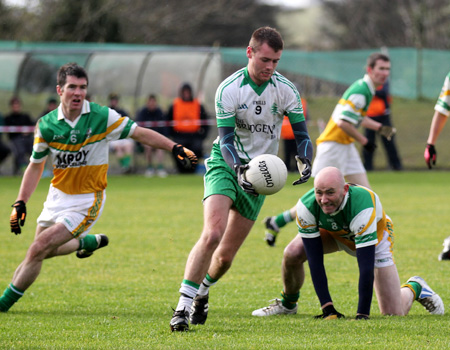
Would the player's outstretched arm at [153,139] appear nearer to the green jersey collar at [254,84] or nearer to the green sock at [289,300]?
the green jersey collar at [254,84]

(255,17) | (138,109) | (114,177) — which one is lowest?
(114,177)

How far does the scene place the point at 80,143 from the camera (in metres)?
6.54

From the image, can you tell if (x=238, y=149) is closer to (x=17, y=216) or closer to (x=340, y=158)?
(x=17, y=216)

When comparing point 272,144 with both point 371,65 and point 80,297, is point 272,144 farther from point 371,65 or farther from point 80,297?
point 371,65

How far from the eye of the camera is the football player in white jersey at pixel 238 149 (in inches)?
221

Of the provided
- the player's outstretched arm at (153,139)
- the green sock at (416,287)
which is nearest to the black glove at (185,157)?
the player's outstretched arm at (153,139)

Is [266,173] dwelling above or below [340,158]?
above

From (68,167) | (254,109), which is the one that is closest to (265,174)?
(254,109)

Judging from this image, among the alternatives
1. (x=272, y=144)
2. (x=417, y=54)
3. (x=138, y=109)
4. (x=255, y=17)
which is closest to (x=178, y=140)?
(x=138, y=109)

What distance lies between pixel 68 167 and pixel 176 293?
4.89 feet

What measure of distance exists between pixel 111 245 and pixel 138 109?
11.5 metres

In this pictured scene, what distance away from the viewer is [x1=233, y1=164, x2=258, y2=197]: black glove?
5.47 m

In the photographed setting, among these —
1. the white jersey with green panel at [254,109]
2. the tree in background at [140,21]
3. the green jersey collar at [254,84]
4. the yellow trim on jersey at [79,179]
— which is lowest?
the yellow trim on jersey at [79,179]

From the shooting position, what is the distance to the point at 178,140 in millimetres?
19750
